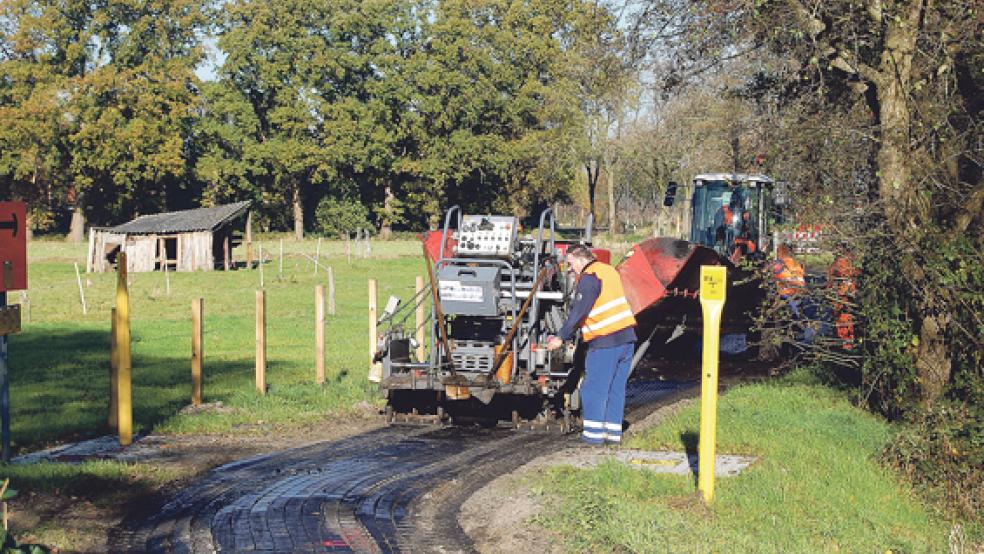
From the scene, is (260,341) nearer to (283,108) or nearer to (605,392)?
(605,392)

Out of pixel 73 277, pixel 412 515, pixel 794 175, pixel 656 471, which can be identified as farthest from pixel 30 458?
pixel 73 277

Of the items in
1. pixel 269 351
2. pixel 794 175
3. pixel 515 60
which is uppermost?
pixel 515 60

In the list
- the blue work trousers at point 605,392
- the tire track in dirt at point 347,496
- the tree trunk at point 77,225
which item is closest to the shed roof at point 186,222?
the tree trunk at point 77,225

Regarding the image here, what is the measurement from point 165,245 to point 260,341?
42259 mm

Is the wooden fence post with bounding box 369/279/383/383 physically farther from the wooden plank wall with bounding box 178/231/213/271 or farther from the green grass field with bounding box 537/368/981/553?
the wooden plank wall with bounding box 178/231/213/271

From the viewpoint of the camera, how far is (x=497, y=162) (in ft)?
242

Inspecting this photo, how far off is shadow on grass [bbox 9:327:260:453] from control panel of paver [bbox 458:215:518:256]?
13.8 ft

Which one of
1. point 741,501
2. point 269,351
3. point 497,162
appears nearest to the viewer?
point 741,501

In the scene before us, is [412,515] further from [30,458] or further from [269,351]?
[269,351]

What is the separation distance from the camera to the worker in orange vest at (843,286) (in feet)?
41.7

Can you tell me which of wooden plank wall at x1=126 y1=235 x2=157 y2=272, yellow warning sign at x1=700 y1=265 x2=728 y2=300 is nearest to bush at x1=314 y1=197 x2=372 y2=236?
wooden plank wall at x1=126 y1=235 x2=157 y2=272

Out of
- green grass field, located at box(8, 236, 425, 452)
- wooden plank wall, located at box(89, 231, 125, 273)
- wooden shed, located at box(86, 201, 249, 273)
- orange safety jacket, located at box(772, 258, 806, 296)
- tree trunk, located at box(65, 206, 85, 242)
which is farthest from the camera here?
tree trunk, located at box(65, 206, 85, 242)

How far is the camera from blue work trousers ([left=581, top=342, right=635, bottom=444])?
37.4 feet

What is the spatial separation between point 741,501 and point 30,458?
277 inches
